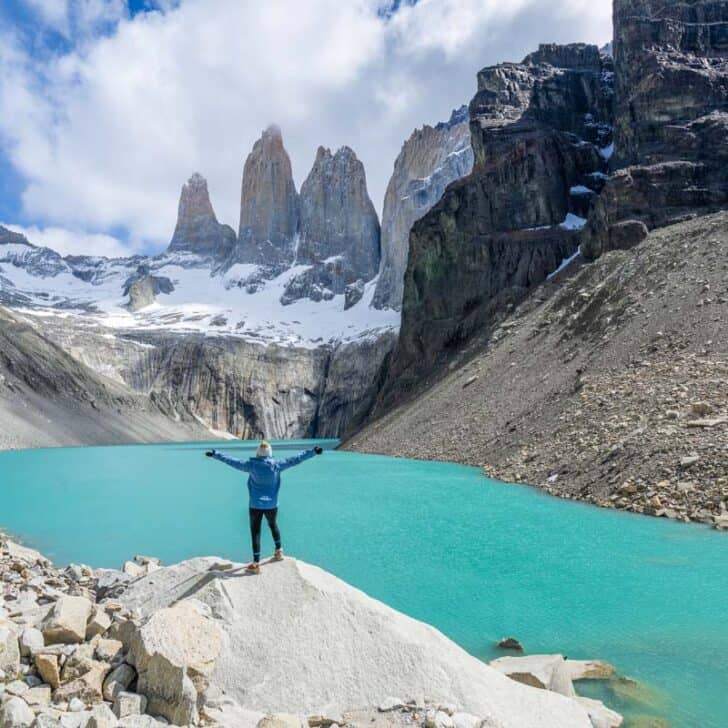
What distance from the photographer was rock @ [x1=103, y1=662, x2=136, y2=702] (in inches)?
226

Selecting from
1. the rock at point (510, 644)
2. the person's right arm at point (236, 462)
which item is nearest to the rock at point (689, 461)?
the rock at point (510, 644)

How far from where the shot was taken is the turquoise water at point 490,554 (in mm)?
8844

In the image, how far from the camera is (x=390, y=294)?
15850cm

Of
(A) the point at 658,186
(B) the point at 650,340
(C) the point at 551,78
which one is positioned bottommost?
(B) the point at 650,340

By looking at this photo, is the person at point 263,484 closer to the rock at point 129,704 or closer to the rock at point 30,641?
the rock at point 30,641

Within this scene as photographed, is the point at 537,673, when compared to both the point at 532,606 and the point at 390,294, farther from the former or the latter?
the point at 390,294

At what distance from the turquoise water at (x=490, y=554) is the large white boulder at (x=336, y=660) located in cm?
177

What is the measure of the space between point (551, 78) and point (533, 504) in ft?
220

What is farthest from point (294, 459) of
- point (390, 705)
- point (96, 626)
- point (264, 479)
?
point (390, 705)

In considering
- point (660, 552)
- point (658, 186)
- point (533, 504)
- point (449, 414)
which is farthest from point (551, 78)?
point (660, 552)

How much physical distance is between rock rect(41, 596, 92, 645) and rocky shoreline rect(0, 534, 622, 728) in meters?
0.01

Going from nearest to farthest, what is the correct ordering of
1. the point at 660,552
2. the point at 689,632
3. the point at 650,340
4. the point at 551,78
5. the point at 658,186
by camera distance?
the point at 689,632
the point at 660,552
the point at 650,340
the point at 658,186
the point at 551,78

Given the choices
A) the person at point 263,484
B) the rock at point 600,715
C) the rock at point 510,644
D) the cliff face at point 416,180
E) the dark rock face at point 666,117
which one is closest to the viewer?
the rock at point 600,715

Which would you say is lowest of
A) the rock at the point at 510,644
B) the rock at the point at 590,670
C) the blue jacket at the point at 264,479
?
the rock at the point at 510,644
